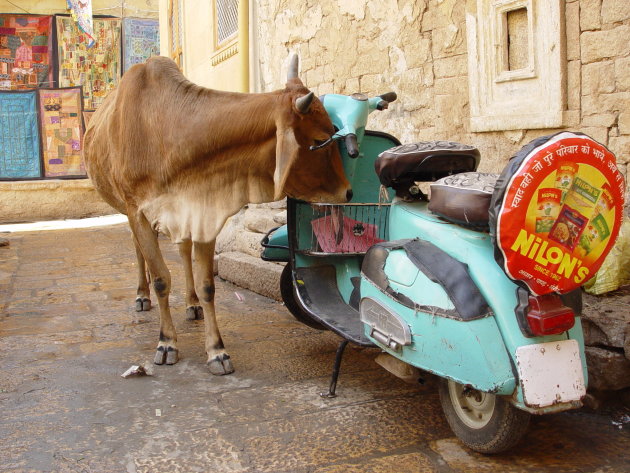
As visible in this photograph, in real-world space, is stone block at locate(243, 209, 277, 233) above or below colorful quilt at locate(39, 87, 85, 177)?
below

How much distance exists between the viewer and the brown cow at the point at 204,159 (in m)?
3.52

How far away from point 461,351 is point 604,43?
217cm

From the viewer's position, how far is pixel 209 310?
4082mm

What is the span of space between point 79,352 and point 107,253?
4.61m

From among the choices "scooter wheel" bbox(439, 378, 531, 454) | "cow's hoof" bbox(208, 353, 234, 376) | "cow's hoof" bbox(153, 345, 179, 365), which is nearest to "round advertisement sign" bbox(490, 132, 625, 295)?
"scooter wheel" bbox(439, 378, 531, 454)

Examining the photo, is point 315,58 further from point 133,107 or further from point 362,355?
point 362,355

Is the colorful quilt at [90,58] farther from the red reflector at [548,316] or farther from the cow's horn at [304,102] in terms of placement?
the red reflector at [548,316]

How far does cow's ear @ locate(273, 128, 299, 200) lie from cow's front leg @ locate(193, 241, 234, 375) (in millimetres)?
785

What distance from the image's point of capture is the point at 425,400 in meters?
3.33

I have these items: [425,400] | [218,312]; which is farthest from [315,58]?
[425,400]

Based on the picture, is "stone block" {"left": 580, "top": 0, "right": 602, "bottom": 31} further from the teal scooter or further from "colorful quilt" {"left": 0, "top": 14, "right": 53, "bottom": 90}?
"colorful quilt" {"left": 0, "top": 14, "right": 53, "bottom": 90}

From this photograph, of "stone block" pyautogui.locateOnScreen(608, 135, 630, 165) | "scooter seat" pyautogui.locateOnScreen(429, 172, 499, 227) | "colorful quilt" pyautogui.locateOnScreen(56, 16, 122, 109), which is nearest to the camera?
"scooter seat" pyautogui.locateOnScreen(429, 172, 499, 227)

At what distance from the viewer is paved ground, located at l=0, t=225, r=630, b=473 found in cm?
272

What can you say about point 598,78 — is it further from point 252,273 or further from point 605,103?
point 252,273
